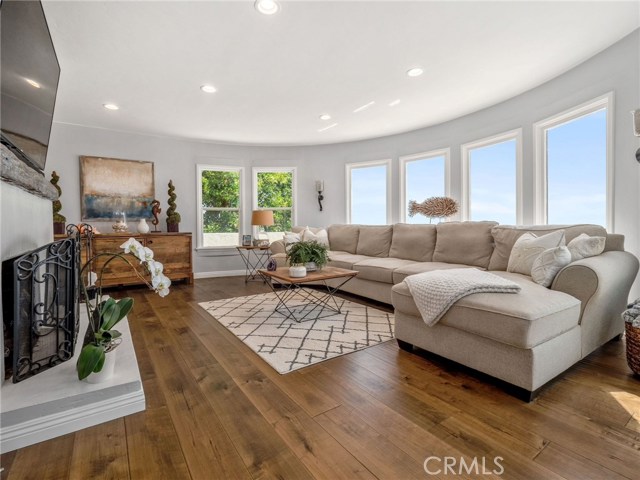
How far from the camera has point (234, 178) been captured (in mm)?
5922

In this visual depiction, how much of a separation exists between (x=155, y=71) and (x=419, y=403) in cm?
353

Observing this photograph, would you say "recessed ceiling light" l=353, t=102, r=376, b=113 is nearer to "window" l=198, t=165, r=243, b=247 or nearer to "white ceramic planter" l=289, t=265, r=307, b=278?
"white ceramic planter" l=289, t=265, r=307, b=278

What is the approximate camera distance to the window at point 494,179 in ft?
12.5

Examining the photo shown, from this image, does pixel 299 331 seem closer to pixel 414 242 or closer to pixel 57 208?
pixel 414 242

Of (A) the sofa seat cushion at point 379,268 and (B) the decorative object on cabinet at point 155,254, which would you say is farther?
(B) the decorative object on cabinet at point 155,254

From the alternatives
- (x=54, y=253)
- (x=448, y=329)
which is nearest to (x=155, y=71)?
(x=54, y=253)

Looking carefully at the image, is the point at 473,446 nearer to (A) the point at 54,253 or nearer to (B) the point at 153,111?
(A) the point at 54,253

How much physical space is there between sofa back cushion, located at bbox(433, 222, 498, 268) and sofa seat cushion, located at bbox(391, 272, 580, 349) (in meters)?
1.32

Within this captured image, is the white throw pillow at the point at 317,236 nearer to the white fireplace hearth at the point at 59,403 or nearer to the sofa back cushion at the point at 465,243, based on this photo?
the sofa back cushion at the point at 465,243

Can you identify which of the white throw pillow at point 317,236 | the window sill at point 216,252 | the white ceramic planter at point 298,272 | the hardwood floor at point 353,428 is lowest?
the hardwood floor at point 353,428

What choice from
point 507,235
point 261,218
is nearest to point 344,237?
point 261,218

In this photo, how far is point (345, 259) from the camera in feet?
13.9

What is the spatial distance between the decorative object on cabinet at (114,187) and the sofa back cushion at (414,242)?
13.2 ft

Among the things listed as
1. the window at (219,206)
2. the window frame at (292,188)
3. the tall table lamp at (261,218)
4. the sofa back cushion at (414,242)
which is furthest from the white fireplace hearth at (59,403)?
the window frame at (292,188)
